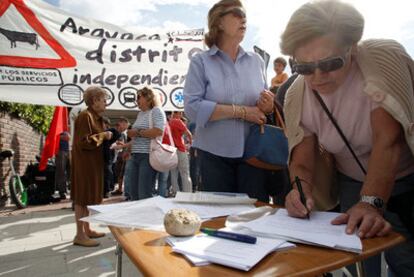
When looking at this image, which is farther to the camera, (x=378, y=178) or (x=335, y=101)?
(x=335, y=101)

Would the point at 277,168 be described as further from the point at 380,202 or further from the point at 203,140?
the point at 380,202

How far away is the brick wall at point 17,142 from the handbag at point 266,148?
549 cm

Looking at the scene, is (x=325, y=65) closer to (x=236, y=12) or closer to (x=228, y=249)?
(x=228, y=249)

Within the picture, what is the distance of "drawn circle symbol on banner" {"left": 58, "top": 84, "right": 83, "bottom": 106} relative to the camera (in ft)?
11.9

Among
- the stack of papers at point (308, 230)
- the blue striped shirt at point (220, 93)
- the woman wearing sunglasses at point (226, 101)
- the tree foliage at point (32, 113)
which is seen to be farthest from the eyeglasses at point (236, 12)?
the tree foliage at point (32, 113)

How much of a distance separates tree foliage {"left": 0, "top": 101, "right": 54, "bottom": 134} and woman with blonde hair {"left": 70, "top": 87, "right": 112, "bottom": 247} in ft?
11.6

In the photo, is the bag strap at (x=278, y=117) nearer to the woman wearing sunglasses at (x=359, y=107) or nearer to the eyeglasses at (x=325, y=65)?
the woman wearing sunglasses at (x=359, y=107)

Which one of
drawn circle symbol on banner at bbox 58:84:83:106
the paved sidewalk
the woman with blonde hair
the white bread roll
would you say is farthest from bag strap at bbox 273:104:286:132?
drawn circle symbol on banner at bbox 58:84:83:106

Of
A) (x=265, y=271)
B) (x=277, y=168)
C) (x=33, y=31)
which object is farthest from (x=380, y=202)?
(x=33, y=31)

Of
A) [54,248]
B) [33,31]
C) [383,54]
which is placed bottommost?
[54,248]

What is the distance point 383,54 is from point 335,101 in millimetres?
217

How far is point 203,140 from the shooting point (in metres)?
1.83

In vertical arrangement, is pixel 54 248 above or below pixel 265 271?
below

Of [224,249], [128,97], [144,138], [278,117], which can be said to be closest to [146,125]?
[144,138]
